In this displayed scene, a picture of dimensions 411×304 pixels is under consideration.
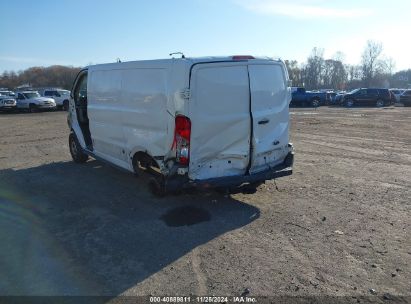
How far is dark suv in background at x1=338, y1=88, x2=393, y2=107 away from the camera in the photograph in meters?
40.7

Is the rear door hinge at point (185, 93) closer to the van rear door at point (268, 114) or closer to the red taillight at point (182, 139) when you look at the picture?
the red taillight at point (182, 139)

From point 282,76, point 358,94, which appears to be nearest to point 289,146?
point 282,76

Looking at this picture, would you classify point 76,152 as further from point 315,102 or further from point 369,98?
point 369,98

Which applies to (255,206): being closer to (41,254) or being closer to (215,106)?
(215,106)

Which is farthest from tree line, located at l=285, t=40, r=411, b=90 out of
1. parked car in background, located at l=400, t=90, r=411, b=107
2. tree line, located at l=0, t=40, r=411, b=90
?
parked car in background, located at l=400, t=90, r=411, b=107

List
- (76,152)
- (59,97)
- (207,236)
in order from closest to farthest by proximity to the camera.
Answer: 1. (207,236)
2. (76,152)
3. (59,97)

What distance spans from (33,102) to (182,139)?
106 feet

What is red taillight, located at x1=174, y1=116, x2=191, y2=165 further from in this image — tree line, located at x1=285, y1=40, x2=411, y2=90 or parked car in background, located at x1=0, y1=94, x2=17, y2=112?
tree line, located at x1=285, y1=40, x2=411, y2=90

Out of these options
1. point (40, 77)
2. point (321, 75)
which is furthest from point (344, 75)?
point (40, 77)

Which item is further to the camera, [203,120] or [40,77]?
[40,77]

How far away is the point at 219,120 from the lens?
19.5ft

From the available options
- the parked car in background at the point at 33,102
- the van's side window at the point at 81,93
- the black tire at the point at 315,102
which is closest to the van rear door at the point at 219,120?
the van's side window at the point at 81,93

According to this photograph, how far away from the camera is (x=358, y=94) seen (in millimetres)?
41156

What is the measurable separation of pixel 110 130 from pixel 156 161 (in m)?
1.89
